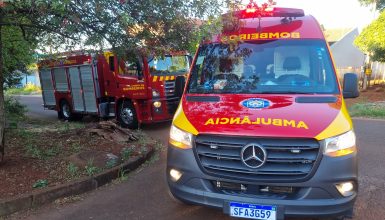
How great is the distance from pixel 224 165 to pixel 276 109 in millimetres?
832

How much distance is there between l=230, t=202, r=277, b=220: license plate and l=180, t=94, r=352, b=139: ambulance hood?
0.64 meters

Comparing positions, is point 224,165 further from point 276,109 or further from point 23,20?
point 23,20

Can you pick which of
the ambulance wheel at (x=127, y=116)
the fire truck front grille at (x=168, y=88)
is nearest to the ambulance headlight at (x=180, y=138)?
the fire truck front grille at (x=168, y=88)

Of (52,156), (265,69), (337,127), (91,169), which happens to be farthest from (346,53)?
(337,127)

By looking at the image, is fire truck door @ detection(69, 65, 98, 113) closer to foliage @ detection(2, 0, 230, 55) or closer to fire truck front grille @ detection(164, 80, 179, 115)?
fire truck front grille @ detection(164, 80, 179, 115)

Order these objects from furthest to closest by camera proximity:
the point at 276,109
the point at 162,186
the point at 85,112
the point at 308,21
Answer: the point at 85,112
the point at 162,186
the point at 308,21
the point at 276,109

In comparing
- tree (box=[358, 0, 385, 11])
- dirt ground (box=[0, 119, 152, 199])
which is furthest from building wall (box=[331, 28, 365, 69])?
dirt ground (box=[0, 119, 152, 199])

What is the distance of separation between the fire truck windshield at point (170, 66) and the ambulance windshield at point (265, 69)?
17.8 ft

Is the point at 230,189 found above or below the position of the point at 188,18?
below

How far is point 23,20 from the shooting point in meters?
5.50

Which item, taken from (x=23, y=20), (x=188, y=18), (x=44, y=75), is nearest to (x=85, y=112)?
(x=44, y=75)

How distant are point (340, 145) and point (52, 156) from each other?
476 cm

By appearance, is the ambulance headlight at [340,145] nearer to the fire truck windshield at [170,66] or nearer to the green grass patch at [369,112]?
the fire truck windshield at [170,66]

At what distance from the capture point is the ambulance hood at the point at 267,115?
3623 mm
